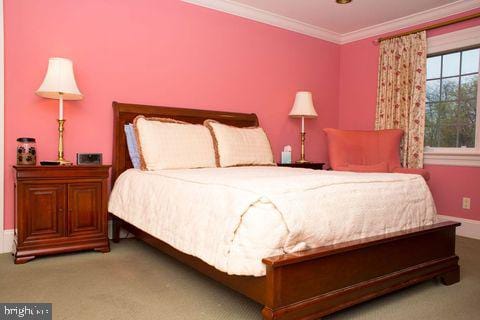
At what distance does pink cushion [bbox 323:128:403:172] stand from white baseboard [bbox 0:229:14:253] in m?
2.97

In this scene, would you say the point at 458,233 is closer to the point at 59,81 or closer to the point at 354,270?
the point at 354,270

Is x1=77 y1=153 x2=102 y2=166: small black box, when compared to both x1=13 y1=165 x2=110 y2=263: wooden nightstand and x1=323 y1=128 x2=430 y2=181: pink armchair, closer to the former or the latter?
x1=13 y1=165 x2=110 y2=263: wooden nightstand

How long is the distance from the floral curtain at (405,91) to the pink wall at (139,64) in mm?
840

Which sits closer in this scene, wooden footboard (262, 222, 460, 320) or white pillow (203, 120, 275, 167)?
wooden footboard (262, 222, 460, 320)

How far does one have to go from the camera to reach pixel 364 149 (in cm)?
407

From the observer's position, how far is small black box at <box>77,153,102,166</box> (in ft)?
9.70

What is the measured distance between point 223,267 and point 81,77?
7.31ft

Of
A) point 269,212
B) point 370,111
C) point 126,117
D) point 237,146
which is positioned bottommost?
point 269,212

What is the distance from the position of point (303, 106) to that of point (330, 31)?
1.19 metres

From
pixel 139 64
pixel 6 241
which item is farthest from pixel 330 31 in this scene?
pixel 6 241

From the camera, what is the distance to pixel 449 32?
148 inches

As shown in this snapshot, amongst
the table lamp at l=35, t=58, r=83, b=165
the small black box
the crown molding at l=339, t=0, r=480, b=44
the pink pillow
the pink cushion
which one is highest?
the crown molding at l=339, t=0, r=480, b=44

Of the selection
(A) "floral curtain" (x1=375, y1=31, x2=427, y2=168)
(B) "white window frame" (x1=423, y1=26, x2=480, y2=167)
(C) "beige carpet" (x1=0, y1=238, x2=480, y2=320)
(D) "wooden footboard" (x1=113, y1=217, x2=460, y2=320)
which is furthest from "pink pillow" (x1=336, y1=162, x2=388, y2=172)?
(D) "wooden footboard" (x1=113, y1=217, x2=460, y2=320)

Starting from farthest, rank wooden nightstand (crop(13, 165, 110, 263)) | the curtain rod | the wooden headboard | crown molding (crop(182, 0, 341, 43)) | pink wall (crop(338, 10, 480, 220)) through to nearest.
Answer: crown molding (crop(182, 0, 341, 43)), pink wall (crop(338, 10, 480, 220)), the curtain rod, the wooden headboard, wooden nightstand (crop(13, 165, 110, 263))
